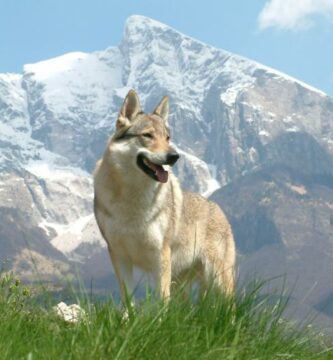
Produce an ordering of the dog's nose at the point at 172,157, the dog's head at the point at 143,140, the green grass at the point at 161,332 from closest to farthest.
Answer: the green grass at the point at 161,332 → the dog's nose at the point at 172,157 → the dog's head at the point at 143,140

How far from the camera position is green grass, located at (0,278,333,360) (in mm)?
6242

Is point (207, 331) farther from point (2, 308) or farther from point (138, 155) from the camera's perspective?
point (138, 155)

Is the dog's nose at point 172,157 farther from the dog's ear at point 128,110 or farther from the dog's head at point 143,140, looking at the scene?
the dog's ear at point 128,110

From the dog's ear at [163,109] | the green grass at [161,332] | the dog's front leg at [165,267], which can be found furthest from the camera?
the dog's ear at [163,109]

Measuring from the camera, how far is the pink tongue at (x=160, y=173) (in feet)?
41.8

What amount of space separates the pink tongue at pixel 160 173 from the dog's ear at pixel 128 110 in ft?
2.92

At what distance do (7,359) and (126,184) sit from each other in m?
7.59

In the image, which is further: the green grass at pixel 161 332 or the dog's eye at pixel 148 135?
the dog's eye at pixel 148 135

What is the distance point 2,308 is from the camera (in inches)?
309

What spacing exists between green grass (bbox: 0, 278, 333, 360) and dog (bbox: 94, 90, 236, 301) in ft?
15.0

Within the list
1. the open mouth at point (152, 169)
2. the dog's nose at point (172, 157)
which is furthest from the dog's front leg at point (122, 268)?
the dog's nose at point (172, 157)

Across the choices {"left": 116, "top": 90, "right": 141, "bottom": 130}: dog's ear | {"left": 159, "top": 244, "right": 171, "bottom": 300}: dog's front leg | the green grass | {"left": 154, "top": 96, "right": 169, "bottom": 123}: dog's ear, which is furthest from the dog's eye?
the green grass

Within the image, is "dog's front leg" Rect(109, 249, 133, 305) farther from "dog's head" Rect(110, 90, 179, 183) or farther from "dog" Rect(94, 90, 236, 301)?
"dog's head" Rect(110, 90, 179, 183)

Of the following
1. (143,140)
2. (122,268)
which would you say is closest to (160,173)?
(143,140)
